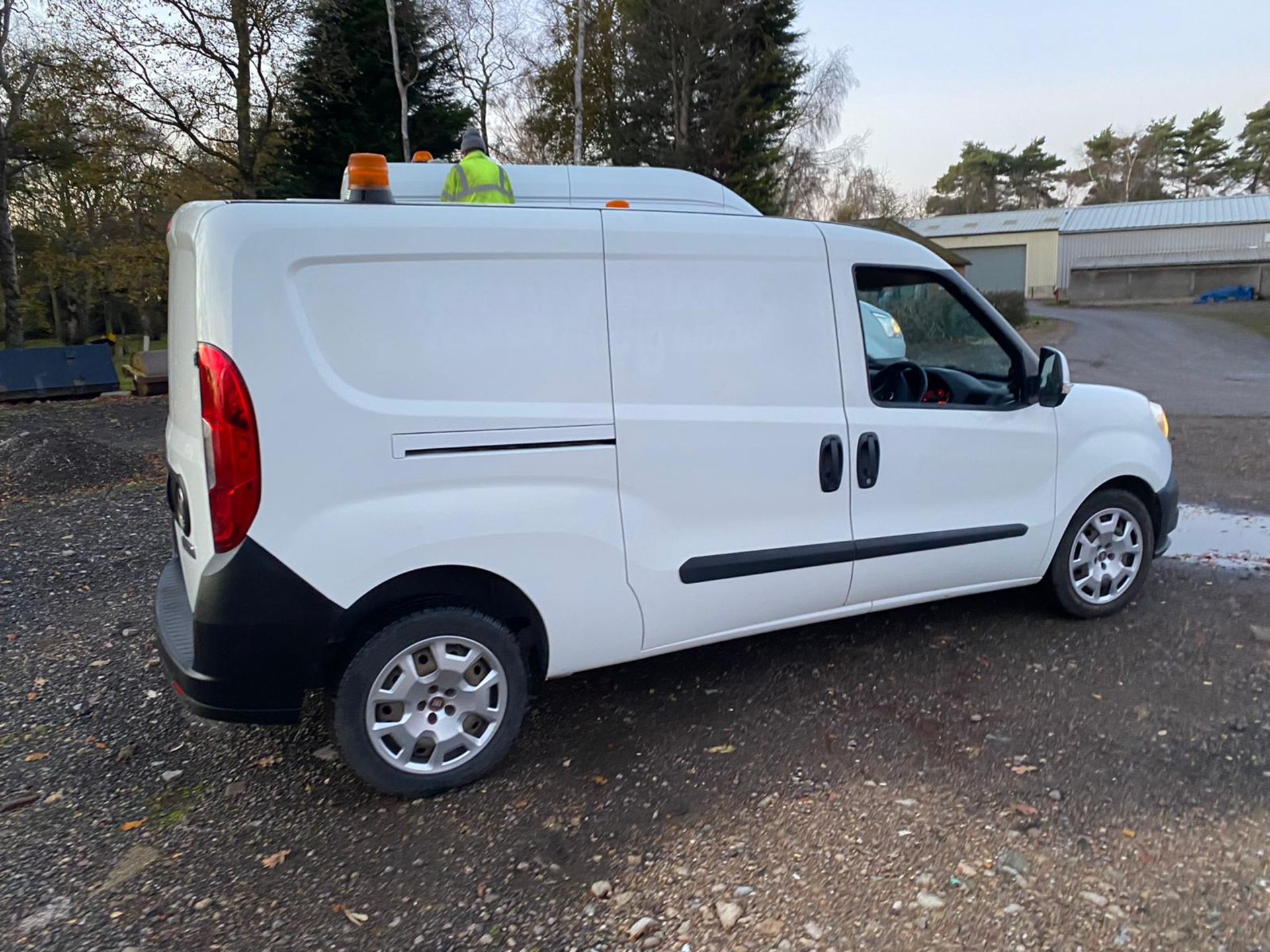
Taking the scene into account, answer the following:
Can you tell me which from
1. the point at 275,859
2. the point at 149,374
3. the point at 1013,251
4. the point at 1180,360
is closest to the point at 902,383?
the point at 275,859

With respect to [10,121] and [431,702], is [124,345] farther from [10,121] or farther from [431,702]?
[431,702]

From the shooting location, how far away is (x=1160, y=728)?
343 cm

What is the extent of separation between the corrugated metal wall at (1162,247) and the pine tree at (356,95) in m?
41.8

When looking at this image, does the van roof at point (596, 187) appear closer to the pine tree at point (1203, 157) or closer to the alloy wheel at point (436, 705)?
the alloy wheel at point (436, 705)

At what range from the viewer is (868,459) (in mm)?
3703

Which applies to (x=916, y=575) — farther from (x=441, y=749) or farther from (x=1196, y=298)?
(x=1196, y=298)

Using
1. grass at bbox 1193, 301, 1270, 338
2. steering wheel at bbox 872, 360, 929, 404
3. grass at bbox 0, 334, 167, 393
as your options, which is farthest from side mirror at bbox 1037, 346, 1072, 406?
grass at bbox 0, 334, 167, 393

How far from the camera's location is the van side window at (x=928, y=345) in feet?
12.7

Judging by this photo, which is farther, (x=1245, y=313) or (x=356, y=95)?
(x=1245, y=313)

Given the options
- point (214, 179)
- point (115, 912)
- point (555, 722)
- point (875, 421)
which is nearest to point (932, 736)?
point (875, 421)

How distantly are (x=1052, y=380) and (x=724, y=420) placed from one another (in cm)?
177

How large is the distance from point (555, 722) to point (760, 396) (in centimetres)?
159

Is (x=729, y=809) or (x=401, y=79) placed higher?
(x=401, y=79)

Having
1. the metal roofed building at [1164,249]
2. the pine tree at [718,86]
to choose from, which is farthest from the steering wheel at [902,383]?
the metal roofed building at [1164,249]
